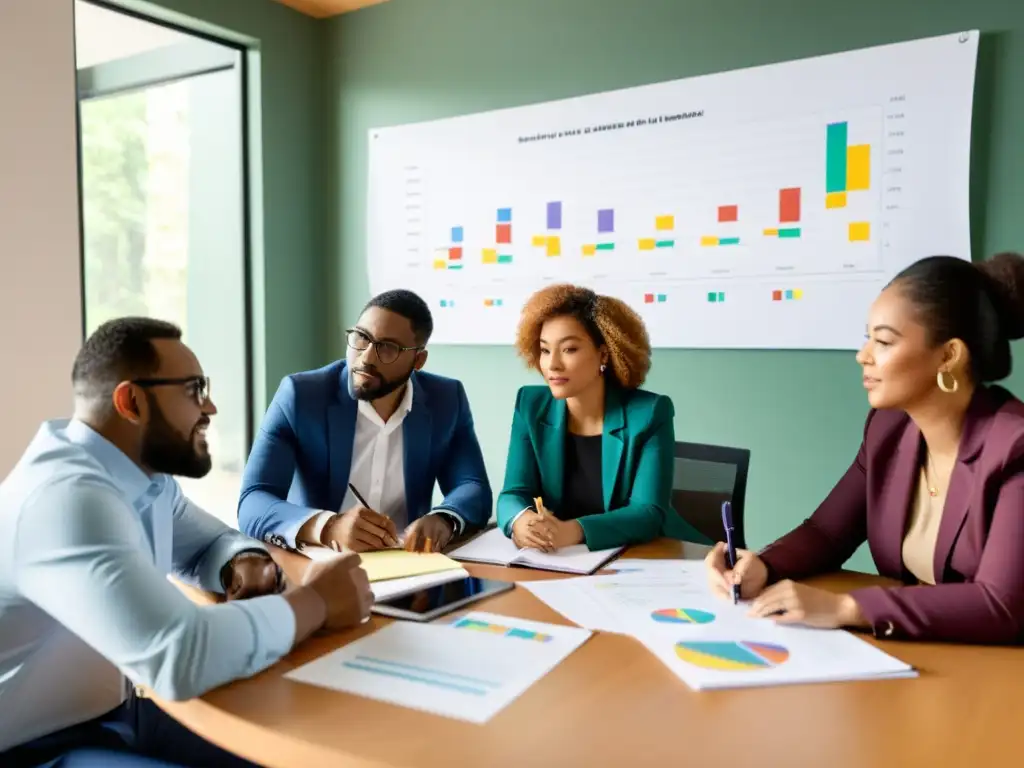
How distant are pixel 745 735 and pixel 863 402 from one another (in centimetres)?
201

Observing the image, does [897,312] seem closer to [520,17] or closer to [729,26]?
[729,26]

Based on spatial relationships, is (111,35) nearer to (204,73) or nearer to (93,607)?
(204,73)

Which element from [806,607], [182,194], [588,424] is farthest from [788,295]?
[182,194]

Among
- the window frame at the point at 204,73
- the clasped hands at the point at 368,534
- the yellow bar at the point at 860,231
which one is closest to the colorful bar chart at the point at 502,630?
the clasped hands at the point at 368,534

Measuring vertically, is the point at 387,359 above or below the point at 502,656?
above

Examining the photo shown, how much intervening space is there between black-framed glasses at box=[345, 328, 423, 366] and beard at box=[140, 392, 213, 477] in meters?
0.76

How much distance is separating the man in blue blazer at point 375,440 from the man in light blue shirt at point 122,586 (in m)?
0.55

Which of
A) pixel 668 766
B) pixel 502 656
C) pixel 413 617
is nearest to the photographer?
pixel 668 766

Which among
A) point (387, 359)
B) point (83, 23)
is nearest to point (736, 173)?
point (387, 359)

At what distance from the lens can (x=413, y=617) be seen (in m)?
1.32

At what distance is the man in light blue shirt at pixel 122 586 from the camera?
3.41 ft

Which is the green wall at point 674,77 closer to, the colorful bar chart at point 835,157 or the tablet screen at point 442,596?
the colorful bar chart at point 835,157

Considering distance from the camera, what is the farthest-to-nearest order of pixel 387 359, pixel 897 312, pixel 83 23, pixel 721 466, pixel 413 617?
pixel 83 23, pixel 721 466, pixel 387 359, pixel 897 312, pixel 413 617

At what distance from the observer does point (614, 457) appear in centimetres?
206
